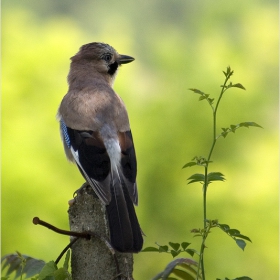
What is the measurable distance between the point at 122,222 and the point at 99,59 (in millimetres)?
2101

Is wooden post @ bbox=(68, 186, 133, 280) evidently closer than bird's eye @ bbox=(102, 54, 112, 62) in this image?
Yes

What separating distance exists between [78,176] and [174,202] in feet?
3.03

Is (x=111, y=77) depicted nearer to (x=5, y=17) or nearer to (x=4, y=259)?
(x=4, y=259)

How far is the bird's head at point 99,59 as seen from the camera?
4.49 metres

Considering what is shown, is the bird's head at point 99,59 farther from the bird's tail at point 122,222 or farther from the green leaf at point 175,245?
the green leaf at point 175,245

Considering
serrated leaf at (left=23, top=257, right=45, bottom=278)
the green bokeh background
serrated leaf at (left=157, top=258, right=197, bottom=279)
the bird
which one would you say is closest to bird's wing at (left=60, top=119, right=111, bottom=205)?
the bird

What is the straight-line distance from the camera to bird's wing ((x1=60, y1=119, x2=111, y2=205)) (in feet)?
10.1

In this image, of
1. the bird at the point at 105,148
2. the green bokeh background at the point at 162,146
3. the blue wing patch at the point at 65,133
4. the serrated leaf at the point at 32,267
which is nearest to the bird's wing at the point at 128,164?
the bird at the point at 105,148

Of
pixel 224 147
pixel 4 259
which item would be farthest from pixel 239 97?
pixel 4 259

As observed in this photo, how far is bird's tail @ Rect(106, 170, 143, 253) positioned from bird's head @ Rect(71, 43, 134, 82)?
5.07 feet

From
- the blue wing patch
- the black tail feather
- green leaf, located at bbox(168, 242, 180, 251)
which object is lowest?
green leaf, located at bbox(168, 242, 180, 251)

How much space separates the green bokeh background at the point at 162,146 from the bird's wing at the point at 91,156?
2098mm

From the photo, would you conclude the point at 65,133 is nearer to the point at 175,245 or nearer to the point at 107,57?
the point at 107,57

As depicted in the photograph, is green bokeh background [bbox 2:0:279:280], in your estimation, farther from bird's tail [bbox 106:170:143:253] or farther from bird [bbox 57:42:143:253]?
bird's tail [bbox 106:170:143:253]
